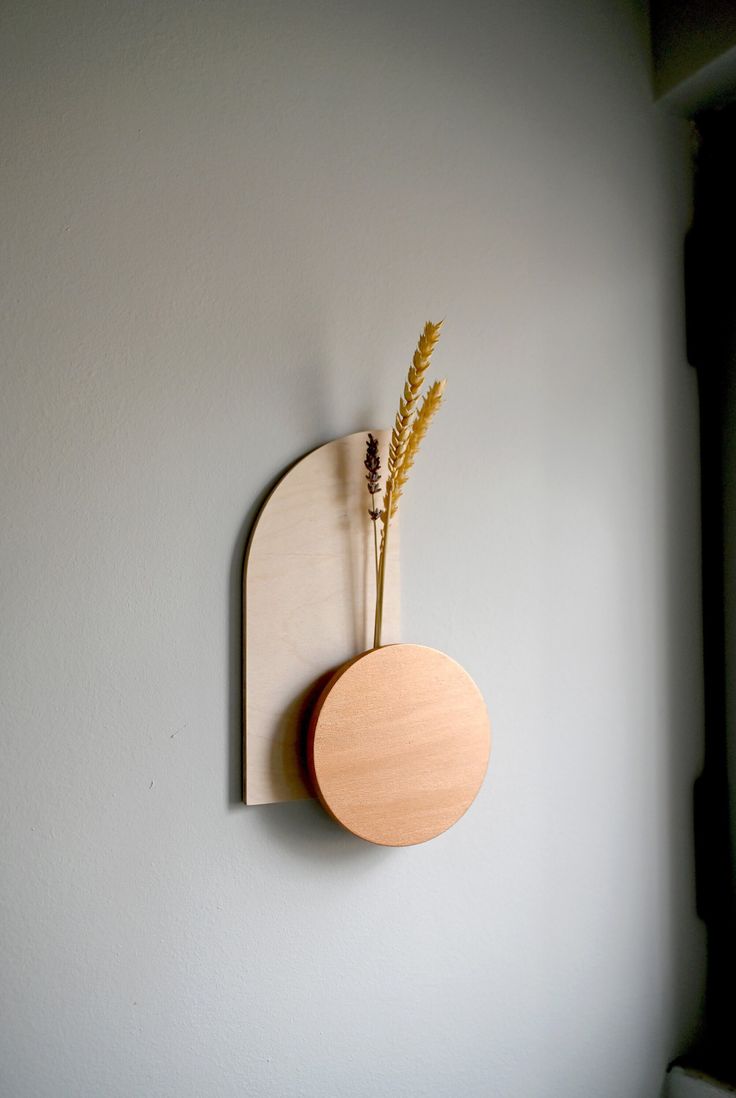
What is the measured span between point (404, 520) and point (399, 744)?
323 mm

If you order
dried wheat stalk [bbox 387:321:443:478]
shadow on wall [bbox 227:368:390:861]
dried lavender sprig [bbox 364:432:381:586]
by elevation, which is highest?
dried wheat stalk [bbox 387:321:443:478]

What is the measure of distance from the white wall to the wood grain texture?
4 centimetres

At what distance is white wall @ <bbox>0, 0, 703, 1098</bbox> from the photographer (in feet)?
3.28

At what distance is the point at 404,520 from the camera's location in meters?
1.23

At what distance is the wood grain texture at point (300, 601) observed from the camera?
1085 mm

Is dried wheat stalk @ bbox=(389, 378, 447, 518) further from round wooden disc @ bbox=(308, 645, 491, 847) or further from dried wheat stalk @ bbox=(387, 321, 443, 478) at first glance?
round wooden disc @ bbox=(308, 645, 491, 847)

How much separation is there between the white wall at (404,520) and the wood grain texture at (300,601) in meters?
0.04

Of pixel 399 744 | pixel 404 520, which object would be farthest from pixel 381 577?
pixel 399 744

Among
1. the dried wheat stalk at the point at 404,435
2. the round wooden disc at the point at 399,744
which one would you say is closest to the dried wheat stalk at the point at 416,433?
the dried wheat stalk at the point at 404,435

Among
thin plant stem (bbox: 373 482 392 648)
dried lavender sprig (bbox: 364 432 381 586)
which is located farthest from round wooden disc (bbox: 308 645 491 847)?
dried lavender sprig (bbox: 364 432 381 586)

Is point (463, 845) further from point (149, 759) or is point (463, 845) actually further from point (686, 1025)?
point (686, 1025)

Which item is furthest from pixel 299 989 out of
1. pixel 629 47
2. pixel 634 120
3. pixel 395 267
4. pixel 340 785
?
pixel 629 47

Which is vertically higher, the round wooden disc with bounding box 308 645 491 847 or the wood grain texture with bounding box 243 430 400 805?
the wood grain texture with bounding box 243 430 400 805

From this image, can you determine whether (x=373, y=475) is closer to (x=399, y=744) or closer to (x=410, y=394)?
(x=410, y=394)
